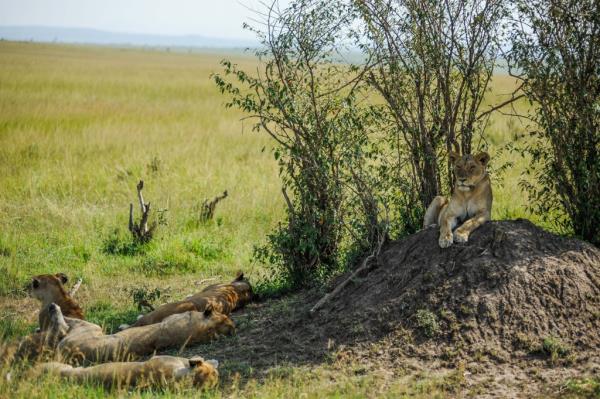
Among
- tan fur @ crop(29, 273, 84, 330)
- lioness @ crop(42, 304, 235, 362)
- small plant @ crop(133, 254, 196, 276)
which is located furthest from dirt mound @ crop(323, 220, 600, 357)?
small plant @ crop(133, 254, 196, 276)

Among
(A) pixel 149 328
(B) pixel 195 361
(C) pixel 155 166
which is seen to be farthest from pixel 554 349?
(C) pixel 155 166

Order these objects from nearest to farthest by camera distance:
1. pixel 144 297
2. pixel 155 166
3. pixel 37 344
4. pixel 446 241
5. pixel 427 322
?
pixel 427 322 < pixel 37 344 < pixel 446 241 < pixel 144 297 < pixel 155 166

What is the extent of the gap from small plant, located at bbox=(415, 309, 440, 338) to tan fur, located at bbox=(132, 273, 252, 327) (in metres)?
2.24

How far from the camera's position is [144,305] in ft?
28.0

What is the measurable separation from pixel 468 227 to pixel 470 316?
0.89m

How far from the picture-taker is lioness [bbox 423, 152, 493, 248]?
281 inches

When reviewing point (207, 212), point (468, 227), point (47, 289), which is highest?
point (468, 227)

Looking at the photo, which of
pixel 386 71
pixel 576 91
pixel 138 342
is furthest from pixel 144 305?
pixel 576 91

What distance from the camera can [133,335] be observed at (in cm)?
702

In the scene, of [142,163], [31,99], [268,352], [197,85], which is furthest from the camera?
[197,85]

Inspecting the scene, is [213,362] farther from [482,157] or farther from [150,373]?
[482,157]

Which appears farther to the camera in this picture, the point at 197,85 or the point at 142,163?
the point at 197,85

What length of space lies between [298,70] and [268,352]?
11.3 feet

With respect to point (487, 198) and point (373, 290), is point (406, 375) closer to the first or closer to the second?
point (373, 290)
